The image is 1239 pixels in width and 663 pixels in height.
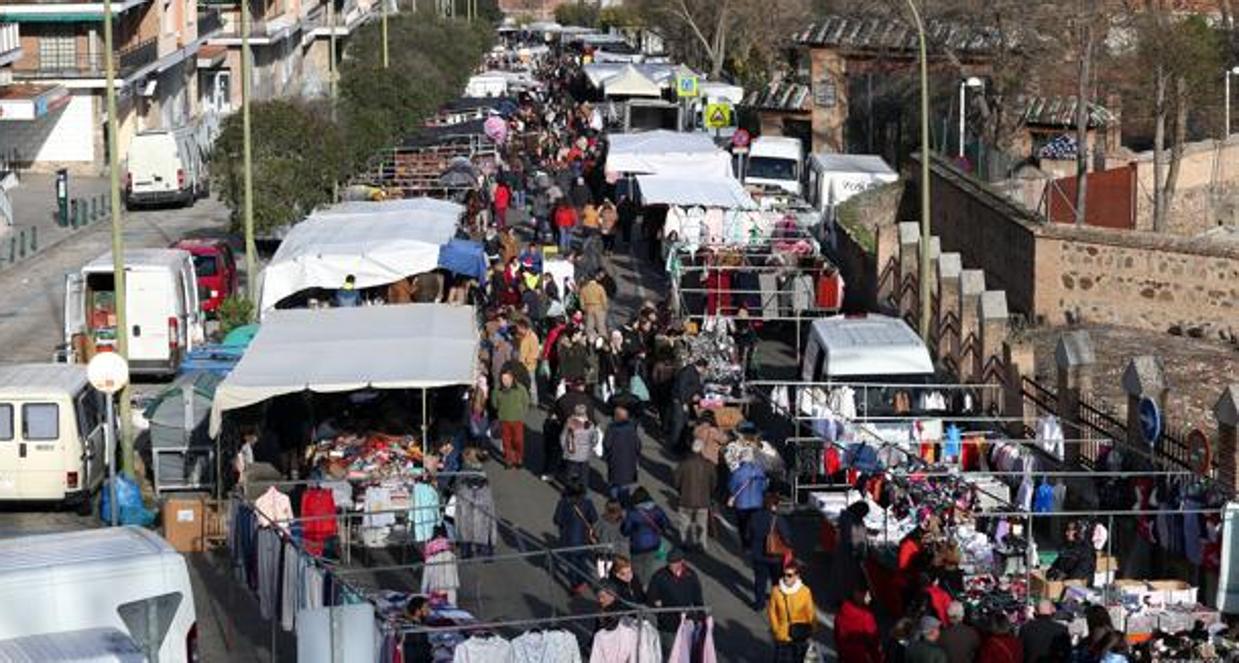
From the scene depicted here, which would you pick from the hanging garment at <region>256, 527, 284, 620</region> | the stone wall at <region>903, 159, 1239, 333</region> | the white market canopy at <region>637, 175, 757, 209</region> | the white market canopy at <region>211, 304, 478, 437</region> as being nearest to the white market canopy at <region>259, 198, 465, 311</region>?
the white market canopy at <region>211, 304, 478, 437</region>

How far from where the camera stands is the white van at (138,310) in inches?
1296

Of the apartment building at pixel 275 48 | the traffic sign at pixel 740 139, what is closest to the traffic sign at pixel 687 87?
the traffic sign at pixel 740 139

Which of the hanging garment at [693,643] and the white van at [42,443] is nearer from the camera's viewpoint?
the hanging garment at [693,643]

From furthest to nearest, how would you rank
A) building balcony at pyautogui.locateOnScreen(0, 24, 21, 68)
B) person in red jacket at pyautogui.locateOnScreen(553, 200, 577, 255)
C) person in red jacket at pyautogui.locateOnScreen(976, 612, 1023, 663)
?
building balcony at pyautogui.locateOnScreen(0, 24, 21, 68) < person in red jacket at pyautogui.locateOnScreen(553, 200, 577, 255) < person in red jacket at pyautogui.locateOnScreen(976, 612, 1023, 663)

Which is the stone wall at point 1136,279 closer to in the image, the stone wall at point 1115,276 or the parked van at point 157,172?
the stone wall at point 1115,276

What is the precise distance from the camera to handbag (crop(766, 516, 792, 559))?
21.9 m

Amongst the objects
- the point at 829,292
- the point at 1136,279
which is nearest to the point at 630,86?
the point at 1136,279

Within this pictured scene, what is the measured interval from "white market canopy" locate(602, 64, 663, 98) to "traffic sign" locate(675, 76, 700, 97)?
11.4ft

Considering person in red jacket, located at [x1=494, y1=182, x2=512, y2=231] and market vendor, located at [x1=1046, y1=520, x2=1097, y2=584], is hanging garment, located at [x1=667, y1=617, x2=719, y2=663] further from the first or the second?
person in red jacket, located at [x1=494, y1=182, x2=512, y2=231]

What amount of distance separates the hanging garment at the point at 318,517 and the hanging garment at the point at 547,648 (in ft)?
17.0

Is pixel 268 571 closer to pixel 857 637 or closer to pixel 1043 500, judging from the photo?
pixel 857 637

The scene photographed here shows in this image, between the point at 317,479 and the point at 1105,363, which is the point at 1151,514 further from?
the point at 1105,363

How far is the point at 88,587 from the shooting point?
16891 mm

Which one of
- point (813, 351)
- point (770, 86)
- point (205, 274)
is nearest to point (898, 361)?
point (813, 351)
